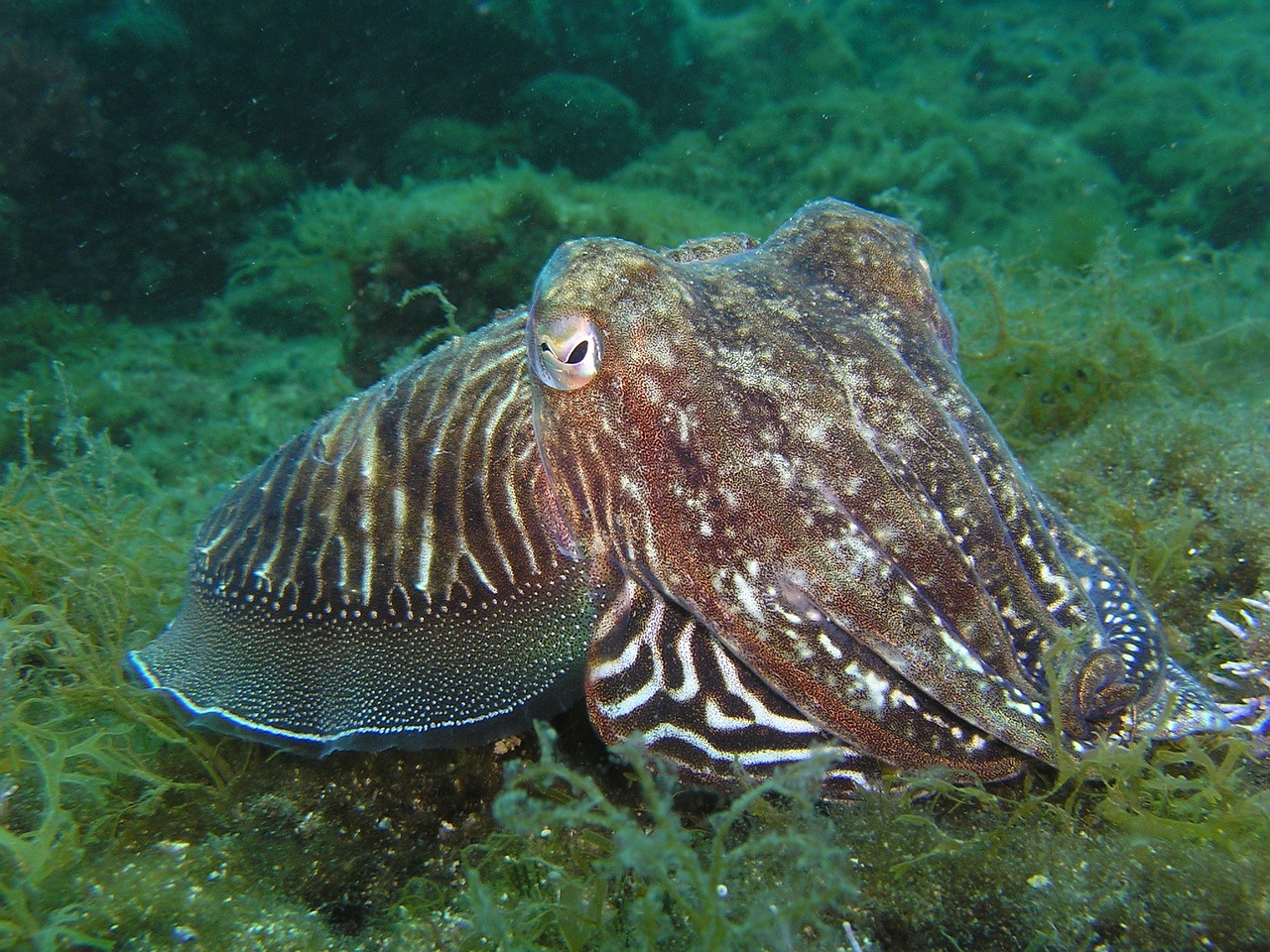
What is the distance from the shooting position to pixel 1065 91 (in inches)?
829

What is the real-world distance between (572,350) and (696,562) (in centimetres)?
83

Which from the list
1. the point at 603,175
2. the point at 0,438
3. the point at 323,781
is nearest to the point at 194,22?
the point at 603,175

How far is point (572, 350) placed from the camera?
2.44 meters

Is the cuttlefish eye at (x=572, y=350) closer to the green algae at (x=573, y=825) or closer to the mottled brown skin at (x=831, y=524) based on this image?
the mottled brown skin at (x=831, y=524)

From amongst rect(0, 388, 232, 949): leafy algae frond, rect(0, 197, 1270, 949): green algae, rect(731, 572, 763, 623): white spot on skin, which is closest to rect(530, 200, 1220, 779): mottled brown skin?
rect(731, 572, 763, 623): white spot on skin

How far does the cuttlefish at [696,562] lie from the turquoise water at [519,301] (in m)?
0.33

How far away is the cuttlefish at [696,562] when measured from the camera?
7.17 feet

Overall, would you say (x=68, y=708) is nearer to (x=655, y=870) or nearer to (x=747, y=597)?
(x=655, y=870)

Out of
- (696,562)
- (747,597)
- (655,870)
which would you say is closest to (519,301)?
(696,562)

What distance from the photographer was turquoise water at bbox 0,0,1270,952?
221 cm

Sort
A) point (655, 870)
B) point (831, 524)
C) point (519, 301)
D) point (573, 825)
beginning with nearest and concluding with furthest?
point (655, 870) → point (831, 524) → point (573, 825) → point (519, 301)

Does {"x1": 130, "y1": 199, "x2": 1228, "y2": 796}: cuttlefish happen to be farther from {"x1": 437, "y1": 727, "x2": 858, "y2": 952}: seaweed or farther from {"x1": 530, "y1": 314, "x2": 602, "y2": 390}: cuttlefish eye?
{"x1": 437, "y1": 727, "x2": 858, "y2": 952}: seaweed

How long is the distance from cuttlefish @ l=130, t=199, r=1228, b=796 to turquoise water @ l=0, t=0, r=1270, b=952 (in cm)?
33

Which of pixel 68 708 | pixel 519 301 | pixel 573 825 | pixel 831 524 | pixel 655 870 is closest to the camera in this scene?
pixel 655 870
